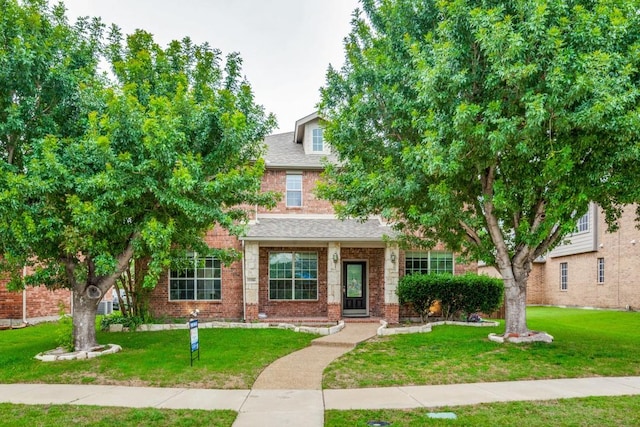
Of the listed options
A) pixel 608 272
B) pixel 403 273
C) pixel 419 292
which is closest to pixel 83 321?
pixel 419 292

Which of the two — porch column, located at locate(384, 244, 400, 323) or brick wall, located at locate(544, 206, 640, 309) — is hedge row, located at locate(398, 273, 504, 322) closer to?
porch column, located at locate(384, 244, 400, 323)

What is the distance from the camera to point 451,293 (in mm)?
15609

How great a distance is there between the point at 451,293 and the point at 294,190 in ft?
23.6

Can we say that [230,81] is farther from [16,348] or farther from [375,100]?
[16,348]

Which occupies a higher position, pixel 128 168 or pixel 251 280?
pixel 128 168

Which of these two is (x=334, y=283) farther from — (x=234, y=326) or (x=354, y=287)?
(x=234, y=326)

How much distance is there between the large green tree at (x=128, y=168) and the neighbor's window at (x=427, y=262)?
847 cm

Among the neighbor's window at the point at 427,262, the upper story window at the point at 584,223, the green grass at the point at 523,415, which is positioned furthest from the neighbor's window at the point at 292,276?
the upper story window at the point at 584,223

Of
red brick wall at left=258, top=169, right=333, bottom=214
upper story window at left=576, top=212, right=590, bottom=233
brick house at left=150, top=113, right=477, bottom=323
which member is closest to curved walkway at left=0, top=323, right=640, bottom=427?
brick house at left=150, top=113, right=477, bottom=323

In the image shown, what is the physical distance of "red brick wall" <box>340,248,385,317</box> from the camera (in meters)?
16.8

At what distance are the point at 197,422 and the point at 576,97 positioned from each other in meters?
8.40

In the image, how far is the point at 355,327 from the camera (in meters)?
14.4

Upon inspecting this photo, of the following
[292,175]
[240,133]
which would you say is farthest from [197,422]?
[292,175]

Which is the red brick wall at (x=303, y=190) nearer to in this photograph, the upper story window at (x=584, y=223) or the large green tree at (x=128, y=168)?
the large green tree at (x=128, y=168)
